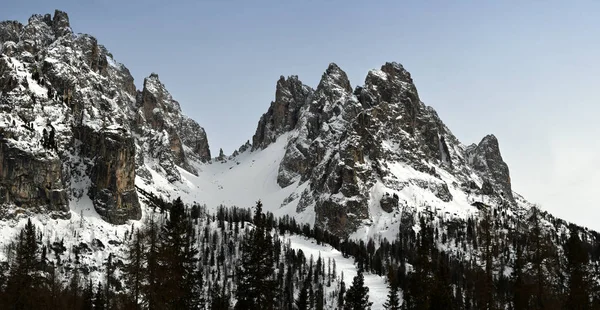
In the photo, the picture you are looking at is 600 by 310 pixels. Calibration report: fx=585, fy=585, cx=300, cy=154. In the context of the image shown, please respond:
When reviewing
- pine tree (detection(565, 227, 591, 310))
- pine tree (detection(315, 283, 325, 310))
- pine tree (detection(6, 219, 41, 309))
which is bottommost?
pine tree (detection(315, 283, 325, 310))

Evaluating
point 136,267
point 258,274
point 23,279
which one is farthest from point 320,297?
point 136,267

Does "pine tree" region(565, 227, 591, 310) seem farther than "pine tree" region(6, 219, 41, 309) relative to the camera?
No

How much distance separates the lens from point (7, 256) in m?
192

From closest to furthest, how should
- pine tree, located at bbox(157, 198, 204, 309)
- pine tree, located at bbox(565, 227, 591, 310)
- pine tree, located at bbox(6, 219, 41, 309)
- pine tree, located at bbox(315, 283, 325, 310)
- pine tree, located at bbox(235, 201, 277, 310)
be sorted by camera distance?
pine tree, located at bbox(565, 227, 591, 310) < pine tree, located at bbox(157, 198, 204, 309) < pine tree, located at bbox(235, 201, 277, 310) < pine tree, located at bbox(6, 219, 41, 309) < pine tree, located at bbox(315, 283, 325, 310)

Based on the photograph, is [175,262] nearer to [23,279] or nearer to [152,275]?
[152,275]

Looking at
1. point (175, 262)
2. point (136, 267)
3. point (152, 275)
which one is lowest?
point (152, 275)

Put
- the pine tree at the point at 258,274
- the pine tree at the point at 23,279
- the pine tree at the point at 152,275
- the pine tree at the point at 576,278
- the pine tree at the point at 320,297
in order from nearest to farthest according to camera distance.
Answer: the pine tree at the point at 576,278 < the pine tree at the point at 152,275 < the pine tree at the point at 258,274 < the pine tree at the point at 23,279 < the pine tree at the point at 320,297

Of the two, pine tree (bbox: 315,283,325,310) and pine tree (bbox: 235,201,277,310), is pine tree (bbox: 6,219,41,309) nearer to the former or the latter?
pine tree (bbox: 235,201,277,310)

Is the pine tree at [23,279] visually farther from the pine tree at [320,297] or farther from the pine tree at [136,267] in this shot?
the pine tree at [320,297]

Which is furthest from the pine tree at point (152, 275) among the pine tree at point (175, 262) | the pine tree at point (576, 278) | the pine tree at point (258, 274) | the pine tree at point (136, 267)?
the pine tree at point (576, 278)

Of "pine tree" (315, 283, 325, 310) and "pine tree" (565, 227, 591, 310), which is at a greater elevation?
"pine tree" (565, 227, 591, 310)

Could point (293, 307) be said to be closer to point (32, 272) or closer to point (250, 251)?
point (32, 272)

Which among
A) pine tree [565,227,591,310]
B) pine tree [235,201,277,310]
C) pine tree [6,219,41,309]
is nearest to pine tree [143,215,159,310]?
pine tree [235,201,277,310]

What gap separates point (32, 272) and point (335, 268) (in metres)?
147
